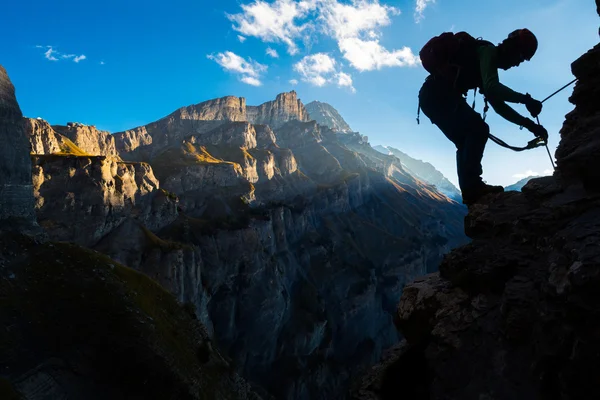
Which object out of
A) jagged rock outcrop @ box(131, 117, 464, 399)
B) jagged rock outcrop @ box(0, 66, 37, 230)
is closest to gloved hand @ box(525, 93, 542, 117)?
jagged rock outcrop @ box(0, 66, 37, 230)

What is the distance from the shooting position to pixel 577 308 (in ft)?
13.3

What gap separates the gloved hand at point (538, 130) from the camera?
7.58m

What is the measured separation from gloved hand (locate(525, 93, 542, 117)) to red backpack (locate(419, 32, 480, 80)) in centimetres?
166

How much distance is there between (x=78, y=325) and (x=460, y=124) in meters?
33.6

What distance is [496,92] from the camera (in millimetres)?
7125

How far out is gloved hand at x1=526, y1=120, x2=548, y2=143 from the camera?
299 inches

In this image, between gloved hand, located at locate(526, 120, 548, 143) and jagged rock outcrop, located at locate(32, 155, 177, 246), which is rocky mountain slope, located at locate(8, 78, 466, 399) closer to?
jagged rock outcrop, located at locate(32, 155, 177, 246)

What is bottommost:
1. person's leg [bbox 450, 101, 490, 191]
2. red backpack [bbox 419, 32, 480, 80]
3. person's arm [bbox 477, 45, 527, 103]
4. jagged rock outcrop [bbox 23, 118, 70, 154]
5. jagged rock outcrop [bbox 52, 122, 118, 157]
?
person's leg [bbox 450, 101, 490, 191]

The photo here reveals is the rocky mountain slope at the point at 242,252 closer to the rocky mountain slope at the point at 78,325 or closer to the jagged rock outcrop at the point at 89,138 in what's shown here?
the jagged rock outcrop at the point at 89,138

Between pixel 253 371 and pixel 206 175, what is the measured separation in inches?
3429

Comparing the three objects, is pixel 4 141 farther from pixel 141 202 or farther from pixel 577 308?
pixel 141 202

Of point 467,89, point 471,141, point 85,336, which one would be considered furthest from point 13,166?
point 471,141

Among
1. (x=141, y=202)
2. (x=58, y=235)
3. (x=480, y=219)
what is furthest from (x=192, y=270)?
(x=480, y=219)

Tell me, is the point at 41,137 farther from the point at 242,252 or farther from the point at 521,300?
the point at 521,300
